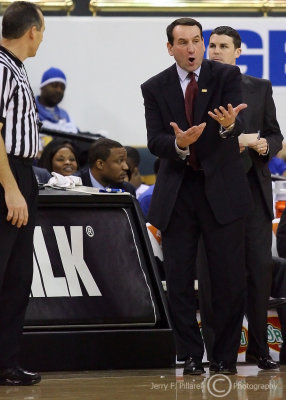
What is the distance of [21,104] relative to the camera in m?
5.01

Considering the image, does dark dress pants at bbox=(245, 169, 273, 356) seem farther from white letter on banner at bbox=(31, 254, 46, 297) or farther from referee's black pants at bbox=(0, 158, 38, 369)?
referee's black pants at bbox=(0, 158, 38, 369)

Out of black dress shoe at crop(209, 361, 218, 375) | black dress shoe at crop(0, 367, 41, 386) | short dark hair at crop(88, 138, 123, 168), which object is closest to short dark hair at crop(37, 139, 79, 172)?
short dark hair at crop(88, 138, 123, 168)

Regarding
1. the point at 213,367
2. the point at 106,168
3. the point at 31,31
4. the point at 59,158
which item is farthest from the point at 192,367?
the point at 59,158

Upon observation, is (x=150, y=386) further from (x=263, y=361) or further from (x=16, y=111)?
(x=16, y=111)

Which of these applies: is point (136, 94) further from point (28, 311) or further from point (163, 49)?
point (28, 311)

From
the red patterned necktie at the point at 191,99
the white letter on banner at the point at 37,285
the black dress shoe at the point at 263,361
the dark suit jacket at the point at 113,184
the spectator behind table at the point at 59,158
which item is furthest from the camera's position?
the spectator behind table at the point at 59,158

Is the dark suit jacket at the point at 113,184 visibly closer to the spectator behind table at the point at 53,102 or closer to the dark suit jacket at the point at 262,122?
the spectator behind table at the point at 53,102

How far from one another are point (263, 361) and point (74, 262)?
1248 mm

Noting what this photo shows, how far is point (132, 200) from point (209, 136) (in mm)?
699

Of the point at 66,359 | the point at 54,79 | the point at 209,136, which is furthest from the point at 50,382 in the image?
the point at 54,79

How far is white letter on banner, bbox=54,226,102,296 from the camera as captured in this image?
5.84 meters

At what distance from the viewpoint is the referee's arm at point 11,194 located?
4801 mm

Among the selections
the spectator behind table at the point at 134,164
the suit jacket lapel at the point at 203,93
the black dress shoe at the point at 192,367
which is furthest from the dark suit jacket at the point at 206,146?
the spectator behind table at the point at 134,164

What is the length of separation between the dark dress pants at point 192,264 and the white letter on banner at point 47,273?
0.60 m
